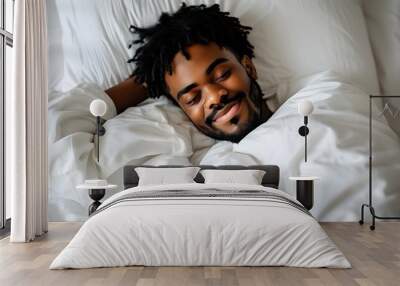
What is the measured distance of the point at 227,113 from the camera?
20.7ft

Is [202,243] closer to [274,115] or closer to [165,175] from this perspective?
[165,175]

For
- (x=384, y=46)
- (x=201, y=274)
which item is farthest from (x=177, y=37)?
(x=201, y=274)

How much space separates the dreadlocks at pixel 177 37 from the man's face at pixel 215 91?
0.10m

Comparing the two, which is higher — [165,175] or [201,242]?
[165,175]

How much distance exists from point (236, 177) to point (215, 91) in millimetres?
1001

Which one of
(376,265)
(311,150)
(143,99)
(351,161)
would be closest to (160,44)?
(143,99)

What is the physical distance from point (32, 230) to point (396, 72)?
421 cm

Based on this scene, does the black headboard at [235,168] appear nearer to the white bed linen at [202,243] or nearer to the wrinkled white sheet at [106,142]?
the wrinkled white sheet at [106,142]

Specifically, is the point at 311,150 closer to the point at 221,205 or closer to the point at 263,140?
the point at 263,140

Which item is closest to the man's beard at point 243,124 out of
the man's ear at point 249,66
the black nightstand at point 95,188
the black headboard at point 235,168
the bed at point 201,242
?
the man's ear at point 249,66

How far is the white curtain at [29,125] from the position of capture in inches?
199

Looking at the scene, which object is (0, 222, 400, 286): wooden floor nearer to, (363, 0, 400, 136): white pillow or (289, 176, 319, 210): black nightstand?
(289, 176, 319, 210): black nightstand

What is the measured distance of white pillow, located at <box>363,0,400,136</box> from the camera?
21.3 ft

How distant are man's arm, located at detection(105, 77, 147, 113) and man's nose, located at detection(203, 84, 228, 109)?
72 cm
